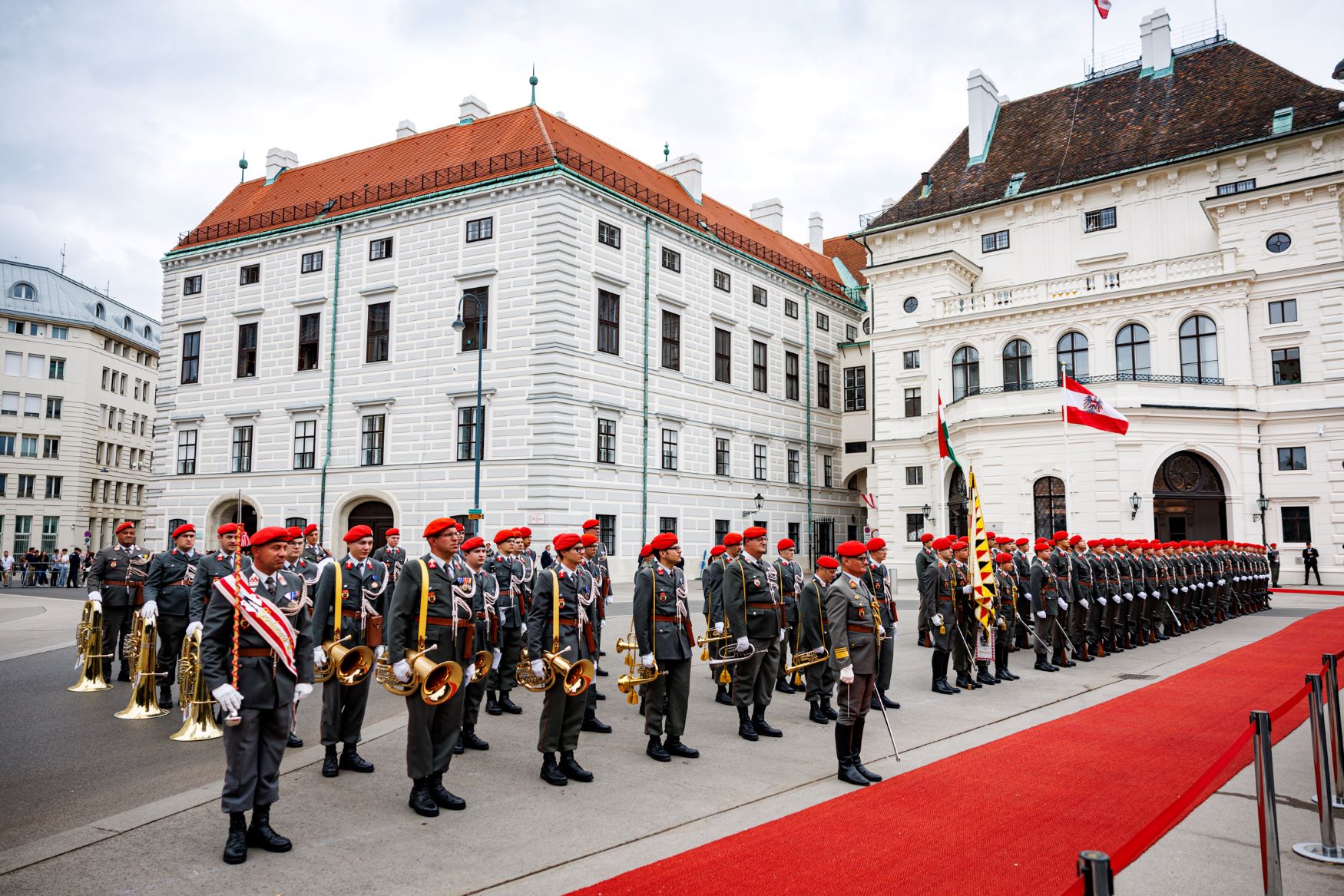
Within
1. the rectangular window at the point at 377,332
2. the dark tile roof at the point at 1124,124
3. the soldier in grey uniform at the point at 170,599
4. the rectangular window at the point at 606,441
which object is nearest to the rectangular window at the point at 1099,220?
the dark tile roof at the point at 1124,124

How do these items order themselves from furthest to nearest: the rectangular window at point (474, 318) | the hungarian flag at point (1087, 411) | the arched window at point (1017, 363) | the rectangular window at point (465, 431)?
the arched window at point (1017, 363)
the rectangular window at point (474, 318)
the rectangular window at point (465, 431)
the hungarian flag at point (1087, 411)

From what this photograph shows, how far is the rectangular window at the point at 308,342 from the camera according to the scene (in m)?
34.5

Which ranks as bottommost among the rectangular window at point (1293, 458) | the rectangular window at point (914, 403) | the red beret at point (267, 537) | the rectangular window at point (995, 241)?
the red beret at point (267, 537)

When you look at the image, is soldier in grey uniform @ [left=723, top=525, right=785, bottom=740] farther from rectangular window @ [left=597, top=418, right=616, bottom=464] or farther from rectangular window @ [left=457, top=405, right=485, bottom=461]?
rectangular window @ [left=457, top=405, right=485, bottom=461]

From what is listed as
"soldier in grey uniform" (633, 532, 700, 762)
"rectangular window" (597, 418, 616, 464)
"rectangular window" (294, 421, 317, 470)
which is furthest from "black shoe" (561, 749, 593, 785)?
Answer: "rectangular window" (294, 421, 317, 470)

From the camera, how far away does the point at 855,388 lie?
4538 cm

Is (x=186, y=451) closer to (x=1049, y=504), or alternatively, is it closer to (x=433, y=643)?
(x=1049, y=504)

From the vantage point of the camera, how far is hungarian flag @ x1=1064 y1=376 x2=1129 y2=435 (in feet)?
82.1

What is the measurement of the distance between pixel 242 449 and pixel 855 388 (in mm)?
27823

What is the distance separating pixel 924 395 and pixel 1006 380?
12.4ft

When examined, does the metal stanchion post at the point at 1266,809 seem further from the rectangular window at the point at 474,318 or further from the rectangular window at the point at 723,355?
the rectangular window at the point at 723,355

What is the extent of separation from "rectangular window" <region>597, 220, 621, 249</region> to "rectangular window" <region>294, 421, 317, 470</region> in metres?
12.7

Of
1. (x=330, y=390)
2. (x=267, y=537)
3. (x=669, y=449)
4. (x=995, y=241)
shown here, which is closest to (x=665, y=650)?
(x=267, y=537)

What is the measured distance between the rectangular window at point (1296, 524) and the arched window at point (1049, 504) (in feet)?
23.1
